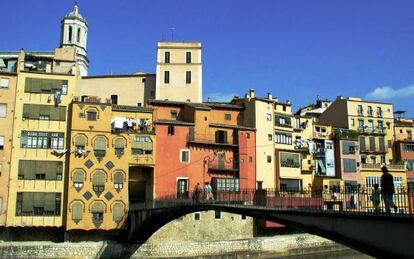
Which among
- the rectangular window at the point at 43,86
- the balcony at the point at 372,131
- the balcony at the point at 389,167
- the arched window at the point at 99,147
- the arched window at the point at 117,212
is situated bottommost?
the arched window at the point at 117,212

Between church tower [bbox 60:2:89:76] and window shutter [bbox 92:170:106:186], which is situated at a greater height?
church tower [bbox 60:2:89:76]

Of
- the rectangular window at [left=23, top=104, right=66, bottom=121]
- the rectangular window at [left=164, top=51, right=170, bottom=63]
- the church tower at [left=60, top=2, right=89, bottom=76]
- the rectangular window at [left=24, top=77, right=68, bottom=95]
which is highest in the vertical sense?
the church tower at [left=60, top=2, right=89, bottom=76]

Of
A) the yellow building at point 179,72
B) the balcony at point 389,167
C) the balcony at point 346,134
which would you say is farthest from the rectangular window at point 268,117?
the balcony at point 389,167

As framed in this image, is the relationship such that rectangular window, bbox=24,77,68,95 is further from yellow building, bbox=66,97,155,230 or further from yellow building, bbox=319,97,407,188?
yellow building, bbox=319,97,407,188

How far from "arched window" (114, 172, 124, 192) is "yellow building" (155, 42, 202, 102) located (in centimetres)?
1950

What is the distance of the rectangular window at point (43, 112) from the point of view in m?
52.5

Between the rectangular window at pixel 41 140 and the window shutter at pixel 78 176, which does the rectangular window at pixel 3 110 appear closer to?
the rectangular window at pixel 41 140

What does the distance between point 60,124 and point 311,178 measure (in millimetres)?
36395

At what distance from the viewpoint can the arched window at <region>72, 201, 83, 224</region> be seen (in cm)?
5129

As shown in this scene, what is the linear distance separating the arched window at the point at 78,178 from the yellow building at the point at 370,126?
142ft

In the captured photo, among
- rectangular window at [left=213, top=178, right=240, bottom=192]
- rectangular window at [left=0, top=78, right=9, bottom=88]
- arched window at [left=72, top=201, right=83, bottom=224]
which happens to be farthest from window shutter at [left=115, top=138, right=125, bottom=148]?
rectangular window at [left=0, top=78, right=9, bottom=88]

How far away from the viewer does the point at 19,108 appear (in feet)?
172

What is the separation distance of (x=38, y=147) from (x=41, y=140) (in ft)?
2.75

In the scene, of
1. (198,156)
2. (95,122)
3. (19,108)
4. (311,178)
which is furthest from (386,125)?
(19,108)
